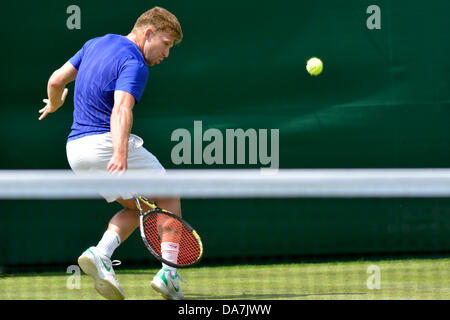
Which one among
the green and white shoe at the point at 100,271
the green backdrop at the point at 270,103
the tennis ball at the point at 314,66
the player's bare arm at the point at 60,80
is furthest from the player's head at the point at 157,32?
the tennis ball at the point at 314,66

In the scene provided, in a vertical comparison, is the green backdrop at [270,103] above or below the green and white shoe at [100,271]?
above

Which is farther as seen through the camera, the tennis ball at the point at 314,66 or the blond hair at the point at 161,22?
the tennis ball at the point at 314,66

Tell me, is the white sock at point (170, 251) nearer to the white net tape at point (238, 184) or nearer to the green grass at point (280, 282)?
the green grass at point (280, 282)

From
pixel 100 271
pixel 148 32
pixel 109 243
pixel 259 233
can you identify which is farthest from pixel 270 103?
pixel 100 271

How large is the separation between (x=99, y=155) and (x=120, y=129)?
1.15 ft

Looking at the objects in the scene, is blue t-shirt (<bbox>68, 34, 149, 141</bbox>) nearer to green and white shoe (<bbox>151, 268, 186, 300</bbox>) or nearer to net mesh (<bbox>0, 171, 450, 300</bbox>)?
green and white shoe (<bbox>151, 268, 186, 300</bbox>)

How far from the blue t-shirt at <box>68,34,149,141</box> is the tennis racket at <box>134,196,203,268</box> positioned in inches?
15.2

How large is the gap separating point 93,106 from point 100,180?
849mm

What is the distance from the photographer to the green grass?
12.2 ft

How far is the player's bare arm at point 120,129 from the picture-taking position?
9.78 feet

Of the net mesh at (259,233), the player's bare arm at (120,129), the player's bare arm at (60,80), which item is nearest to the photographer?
the player's bare arm at (120,129)

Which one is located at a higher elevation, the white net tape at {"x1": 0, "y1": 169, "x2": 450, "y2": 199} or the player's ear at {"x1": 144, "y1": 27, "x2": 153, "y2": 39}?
the player's ear at {"x1": 144, "y1": 27, "x2": 153, "y2": 39}

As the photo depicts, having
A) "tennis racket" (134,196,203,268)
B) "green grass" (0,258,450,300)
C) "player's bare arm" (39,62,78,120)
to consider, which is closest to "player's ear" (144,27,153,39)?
"player's bare arm" (39,62,78,120)

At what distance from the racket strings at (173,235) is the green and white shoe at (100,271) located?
0.20 meters
